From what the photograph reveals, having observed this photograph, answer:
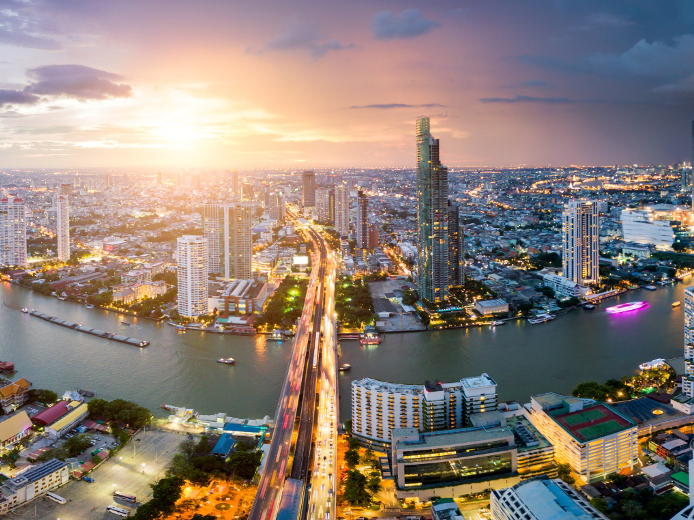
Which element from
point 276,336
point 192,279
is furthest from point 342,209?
point 276,336

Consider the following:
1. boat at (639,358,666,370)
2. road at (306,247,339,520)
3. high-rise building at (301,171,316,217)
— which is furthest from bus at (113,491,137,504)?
high-rise building at (301,171,316,217)

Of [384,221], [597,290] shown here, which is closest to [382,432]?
[597,290]

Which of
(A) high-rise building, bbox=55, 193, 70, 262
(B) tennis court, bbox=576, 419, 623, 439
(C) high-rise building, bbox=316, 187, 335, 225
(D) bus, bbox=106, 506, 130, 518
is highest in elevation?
(C) high-rise building, bbox=316, 187, 335, 225

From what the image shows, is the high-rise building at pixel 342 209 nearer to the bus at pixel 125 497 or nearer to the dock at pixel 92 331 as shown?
the dock at pixel 92 331

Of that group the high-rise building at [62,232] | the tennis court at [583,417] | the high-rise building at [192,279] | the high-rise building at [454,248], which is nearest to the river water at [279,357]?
the high-rise building at [192,279]

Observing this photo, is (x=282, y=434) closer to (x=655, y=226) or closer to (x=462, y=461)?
(x=462, y=461)

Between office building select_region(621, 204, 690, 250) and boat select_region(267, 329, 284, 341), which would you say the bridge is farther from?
office building select_region(621, 204, 690, 250)
